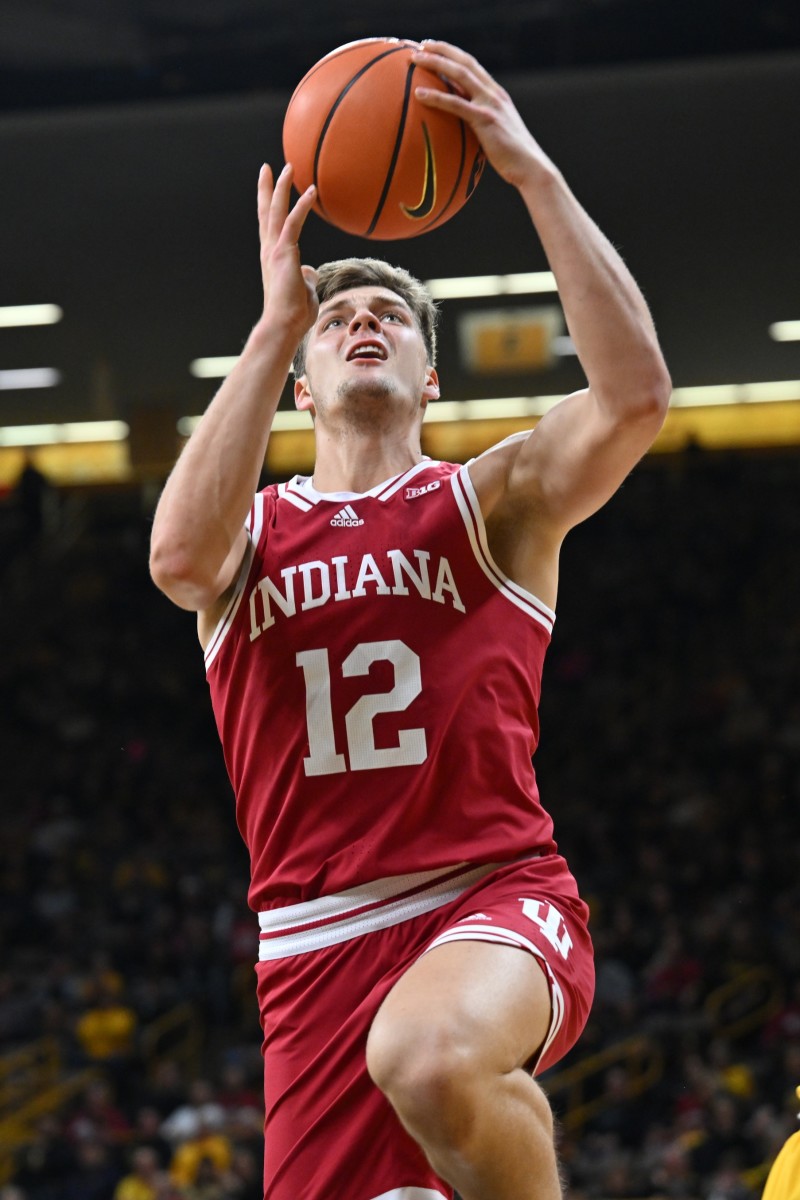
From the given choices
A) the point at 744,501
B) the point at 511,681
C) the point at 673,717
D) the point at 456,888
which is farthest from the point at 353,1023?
the point at 744,501

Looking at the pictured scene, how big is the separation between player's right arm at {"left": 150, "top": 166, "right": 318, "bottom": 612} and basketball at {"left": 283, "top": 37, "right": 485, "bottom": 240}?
0.23 m

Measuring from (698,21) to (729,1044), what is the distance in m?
8.74

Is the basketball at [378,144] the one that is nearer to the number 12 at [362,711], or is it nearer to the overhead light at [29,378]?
the number 12 at [362,711]

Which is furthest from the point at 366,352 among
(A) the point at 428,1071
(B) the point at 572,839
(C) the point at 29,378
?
(C) the point at 29,378

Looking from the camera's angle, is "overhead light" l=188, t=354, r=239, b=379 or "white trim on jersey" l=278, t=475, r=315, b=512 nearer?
"white trim on jersey" l=278, t=475, r=315, b=512

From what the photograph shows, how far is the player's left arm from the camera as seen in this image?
139 inches

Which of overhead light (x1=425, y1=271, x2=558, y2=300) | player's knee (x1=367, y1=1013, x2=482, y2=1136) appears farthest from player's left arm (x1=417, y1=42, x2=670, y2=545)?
overhead light (x1=425, y1=271, x2=558, y2=300)

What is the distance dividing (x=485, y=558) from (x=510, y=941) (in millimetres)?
1035

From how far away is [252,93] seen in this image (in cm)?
1226

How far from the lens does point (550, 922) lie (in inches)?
138

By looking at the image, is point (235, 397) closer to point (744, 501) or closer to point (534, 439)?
point (534, 439)

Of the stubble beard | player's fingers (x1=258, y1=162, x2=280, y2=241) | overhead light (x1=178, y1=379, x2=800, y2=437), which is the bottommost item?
the stubble beard

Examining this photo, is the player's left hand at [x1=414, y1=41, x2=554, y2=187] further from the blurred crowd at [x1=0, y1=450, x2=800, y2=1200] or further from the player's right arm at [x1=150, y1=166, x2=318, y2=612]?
the blurred crowd at [x1=0, y1=450, x2=800, y2=1200]

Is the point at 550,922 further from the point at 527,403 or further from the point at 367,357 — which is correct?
the point at 527,403
